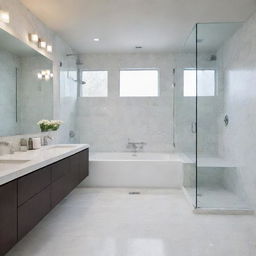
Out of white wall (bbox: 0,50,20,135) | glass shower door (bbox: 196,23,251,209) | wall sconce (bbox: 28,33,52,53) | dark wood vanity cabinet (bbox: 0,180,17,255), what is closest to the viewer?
dark wood vanity cabinet (bbox: 0,180,17,255)

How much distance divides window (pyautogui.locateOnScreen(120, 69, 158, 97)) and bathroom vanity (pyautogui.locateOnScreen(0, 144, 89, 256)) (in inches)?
100

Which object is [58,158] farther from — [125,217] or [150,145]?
[150,145]

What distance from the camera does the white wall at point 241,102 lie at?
3363 millimetres

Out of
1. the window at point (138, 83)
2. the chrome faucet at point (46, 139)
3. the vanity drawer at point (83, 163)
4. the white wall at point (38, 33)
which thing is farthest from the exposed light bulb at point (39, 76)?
the window at point (138, 83)

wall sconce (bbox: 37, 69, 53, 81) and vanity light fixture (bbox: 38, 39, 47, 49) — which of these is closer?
vanity light fixture (bbox: 38, 39, 47, 49)

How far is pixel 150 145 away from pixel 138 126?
0.44 m

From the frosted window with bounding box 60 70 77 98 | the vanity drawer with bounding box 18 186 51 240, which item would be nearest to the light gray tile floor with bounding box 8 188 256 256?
the vanity drawer with bounding box 18 186 51 240

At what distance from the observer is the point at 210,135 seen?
167 inches

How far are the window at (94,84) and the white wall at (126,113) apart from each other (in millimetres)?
110

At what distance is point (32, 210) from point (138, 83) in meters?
3.77

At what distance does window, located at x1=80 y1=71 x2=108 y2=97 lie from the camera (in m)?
5.50

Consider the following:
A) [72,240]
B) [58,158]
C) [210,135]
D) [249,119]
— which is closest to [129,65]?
[210,135]

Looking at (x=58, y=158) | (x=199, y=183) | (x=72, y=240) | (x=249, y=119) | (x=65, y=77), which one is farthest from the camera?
(x=65, y=77)

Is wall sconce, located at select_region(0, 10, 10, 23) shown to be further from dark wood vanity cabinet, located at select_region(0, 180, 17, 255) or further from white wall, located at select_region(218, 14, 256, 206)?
white wall, located at select_region(218, 14, 256, 206)
